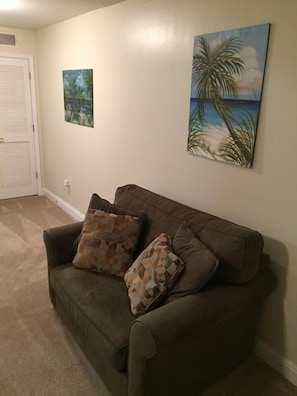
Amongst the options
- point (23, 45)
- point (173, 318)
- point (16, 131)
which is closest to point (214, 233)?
point (173, 318)

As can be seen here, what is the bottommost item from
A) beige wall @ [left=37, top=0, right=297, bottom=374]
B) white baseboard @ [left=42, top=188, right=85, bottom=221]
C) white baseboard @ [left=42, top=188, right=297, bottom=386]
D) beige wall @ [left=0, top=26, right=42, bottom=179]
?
white baseboard @ [left=42, top=188, right=297, bottom=386]

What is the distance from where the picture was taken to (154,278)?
5.66ft

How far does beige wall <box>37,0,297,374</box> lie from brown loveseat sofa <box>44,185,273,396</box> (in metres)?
0.20

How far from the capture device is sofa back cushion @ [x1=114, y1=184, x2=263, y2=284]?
1.74 metres

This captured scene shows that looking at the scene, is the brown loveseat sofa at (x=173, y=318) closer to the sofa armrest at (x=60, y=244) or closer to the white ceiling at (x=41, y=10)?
the sofa armrest at (x=60, y=244)

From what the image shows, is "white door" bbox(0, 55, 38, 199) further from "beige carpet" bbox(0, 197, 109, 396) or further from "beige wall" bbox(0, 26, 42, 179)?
"beige carpet" bbox(0, 197, 109, 396)

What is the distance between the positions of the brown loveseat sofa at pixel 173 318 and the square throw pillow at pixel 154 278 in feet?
0.21

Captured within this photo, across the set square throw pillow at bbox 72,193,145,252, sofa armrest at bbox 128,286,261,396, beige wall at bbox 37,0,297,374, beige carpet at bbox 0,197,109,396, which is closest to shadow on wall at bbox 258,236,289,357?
beige wall at bbox 37,0,297,374

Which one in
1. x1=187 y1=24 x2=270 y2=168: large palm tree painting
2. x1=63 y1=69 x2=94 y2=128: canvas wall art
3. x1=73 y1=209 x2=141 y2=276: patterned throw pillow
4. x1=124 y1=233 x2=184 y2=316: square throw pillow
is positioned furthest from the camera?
x1=63 y1=69 x2=94 y2=128: canvas wall art

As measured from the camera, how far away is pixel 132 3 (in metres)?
2.62

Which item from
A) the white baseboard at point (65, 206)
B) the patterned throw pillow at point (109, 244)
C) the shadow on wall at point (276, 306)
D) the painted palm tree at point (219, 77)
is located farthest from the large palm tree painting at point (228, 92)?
the white baseboard at point (65, 206)

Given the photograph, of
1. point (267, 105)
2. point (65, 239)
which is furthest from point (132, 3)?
point (65, 239)

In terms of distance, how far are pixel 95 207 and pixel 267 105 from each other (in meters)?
1.35

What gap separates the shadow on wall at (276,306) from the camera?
1.89 m
